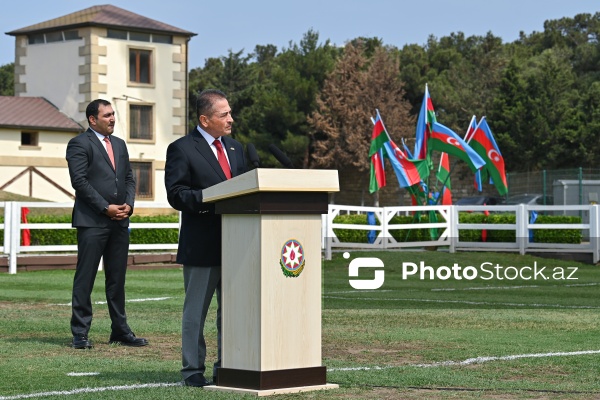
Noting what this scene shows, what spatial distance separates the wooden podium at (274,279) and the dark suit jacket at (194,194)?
0.98 ft

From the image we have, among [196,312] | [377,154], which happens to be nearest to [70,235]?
[377,154]

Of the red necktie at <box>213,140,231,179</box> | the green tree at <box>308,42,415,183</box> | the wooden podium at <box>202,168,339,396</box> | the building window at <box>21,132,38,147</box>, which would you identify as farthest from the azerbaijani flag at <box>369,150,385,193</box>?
the green tree at <box>308,42,415,183</box>

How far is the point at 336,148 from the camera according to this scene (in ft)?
222

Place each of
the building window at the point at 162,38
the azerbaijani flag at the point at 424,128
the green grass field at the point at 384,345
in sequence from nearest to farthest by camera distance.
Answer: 1. the green grass field at the point at 384,345
2. the azerbaijani flag at the point at 424,128
3. the building window at the point at 162,38

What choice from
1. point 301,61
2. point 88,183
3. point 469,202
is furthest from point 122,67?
point 88,183

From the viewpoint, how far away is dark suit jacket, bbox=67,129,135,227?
30.8 feet

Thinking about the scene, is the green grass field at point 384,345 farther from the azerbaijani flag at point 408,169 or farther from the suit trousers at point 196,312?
the azerbaijani flag at point 408,169

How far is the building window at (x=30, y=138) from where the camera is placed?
46375 mm

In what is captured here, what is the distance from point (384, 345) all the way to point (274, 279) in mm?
3311

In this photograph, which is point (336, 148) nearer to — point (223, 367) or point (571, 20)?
point (571, 20)

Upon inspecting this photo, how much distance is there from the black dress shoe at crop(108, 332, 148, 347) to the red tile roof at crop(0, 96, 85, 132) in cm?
3725

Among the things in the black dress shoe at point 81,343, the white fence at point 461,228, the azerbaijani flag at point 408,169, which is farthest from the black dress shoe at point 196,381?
the azerbaijani flag at point 408,169

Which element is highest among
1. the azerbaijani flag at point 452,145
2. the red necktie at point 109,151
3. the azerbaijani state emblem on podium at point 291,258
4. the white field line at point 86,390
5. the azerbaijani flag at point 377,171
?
the azerbaijani flag at point 452,145

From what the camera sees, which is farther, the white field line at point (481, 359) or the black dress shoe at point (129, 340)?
the black dress shoe at point (129, 340)
